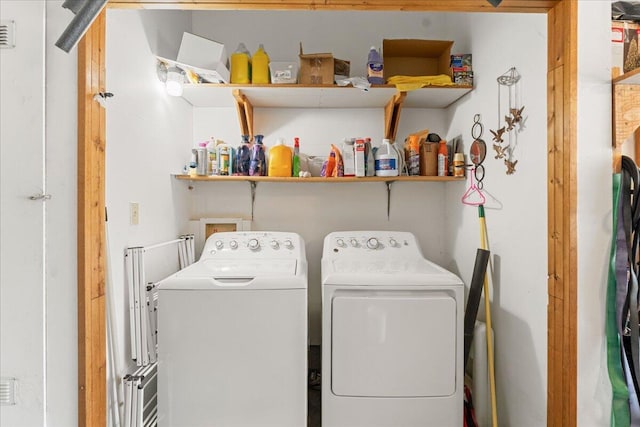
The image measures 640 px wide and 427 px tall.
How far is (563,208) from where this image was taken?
1156 millimetres

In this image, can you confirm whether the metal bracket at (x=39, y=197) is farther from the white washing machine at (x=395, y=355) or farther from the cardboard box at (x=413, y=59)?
the cardboard box at (x=413, y=59)

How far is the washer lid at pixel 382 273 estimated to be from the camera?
1667 millimetres

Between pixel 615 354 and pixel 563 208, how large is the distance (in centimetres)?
54

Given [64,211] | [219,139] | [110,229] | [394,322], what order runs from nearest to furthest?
[64,211]
[110,229]
[394,322]
[219,139]

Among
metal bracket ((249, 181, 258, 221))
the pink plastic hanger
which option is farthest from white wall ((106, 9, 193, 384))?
the pink plastic hanger

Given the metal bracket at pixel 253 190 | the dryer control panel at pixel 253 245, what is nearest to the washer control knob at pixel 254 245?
the dryer control panel at pixel 253 245

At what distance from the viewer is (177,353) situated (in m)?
1.58

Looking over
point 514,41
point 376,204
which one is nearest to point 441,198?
point 376,204

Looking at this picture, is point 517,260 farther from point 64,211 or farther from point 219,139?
point 219,139

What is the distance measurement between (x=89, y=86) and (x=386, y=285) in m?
1.49

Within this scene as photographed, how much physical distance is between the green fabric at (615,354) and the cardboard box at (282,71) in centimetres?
173

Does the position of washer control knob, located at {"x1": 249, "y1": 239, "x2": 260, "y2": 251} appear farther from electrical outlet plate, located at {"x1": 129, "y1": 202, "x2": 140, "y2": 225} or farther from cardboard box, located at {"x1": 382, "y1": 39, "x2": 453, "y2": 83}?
cardboard box, located at {"x1": 382, "y1": 39, "x2": 453, "y2": 83}

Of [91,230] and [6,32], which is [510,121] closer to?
[91,230]

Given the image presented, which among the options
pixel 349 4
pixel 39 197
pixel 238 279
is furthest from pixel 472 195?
pixel 39 197
